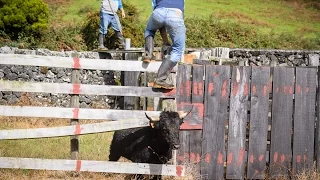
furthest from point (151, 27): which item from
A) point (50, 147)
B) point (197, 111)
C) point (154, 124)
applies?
point (50, 147)

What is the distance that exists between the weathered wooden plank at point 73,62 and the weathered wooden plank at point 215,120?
107 centimetres

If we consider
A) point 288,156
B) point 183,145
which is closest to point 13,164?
point 183,145

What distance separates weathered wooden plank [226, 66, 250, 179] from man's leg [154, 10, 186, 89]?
0.95 metres

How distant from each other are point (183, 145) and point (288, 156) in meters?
1.69

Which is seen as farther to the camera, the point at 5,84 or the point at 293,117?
the point at 293,117

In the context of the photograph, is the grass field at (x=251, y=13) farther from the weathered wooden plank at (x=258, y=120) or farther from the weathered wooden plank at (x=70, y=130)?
the weathered wooden plank at (x=70, y=130)

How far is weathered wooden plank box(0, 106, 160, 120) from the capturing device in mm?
7539

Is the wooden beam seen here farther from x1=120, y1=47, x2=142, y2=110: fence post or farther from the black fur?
x1=120, y1=47, x2=142, y2=110: fence post

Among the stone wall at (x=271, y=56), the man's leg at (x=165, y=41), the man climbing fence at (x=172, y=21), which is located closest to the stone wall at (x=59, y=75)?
the stone wall at (x=271, y=56)

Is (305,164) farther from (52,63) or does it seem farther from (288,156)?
(52,63)

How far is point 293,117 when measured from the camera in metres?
8.38

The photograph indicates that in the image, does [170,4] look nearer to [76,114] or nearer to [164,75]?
[164,75]

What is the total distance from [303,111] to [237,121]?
1.08m

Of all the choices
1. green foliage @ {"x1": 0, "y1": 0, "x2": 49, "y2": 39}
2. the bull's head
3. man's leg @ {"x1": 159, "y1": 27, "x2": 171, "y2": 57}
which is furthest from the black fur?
green foliage @ {"x1": 0, "y1": 0, "x2": 49, "y2": 39}
